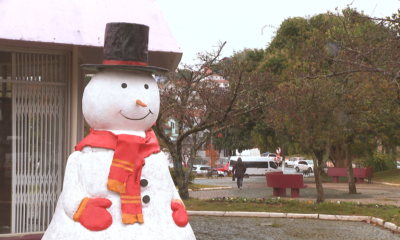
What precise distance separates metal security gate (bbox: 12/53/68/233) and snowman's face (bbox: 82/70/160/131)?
247 centimetres

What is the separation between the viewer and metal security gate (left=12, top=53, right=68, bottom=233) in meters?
6.76

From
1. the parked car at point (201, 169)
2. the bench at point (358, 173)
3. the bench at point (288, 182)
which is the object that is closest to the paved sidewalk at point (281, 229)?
the bench at point (288, 182)

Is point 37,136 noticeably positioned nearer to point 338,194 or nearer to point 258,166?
point 338,194

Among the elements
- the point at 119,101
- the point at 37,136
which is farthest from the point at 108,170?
the point at 37,136

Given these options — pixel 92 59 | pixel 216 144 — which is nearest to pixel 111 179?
pixel 92 59

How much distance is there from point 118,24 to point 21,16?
1.79 metres

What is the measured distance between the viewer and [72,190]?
450cm

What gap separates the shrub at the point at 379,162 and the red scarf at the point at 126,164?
29.9m

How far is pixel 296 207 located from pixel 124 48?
931 centimetres

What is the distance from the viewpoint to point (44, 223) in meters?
6.98

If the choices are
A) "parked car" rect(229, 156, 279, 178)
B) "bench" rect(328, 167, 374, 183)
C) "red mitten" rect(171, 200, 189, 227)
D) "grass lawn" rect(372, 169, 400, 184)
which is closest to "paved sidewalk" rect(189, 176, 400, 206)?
"bench" rect(328, 167, 374, 183)

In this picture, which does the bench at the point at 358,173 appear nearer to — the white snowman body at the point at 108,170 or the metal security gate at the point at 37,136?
the metal security gate at the point at 37,136

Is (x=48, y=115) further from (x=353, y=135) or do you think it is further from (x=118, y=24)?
(x=353, y=135)

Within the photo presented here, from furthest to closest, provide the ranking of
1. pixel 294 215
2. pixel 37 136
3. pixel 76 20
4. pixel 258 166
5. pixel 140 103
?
1. pixel 258 166
2. pixel 294 215
3. pixel 37 136
4. pixel 76 20
5. pixel 140 103
